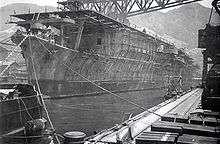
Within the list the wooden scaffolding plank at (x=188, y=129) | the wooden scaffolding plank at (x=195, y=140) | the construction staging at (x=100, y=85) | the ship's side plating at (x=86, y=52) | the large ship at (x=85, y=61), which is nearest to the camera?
the wooden scaffolding plank at (x=195, y=140)

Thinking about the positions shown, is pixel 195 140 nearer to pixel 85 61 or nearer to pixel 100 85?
pixel 85 61

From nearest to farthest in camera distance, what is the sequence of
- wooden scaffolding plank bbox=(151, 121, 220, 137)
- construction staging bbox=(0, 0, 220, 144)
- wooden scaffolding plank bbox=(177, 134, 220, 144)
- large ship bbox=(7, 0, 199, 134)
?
wooden scaffolding plank bbox=(177, 134, 220, 144) → wooden scaffolding plank bbox=(151, 121, 220, 137) → construction staging bbox=(0, 0, 220, 144) → large ship bbox=(7, 0, 199, 134)

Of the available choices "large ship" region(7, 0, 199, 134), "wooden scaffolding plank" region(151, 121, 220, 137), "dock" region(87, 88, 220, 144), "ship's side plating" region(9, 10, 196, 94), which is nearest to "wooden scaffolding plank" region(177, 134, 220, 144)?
"dock" region(87, 88, 220, 144)

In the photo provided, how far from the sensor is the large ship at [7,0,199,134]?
19.6 meters

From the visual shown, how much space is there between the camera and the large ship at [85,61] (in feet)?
64.3

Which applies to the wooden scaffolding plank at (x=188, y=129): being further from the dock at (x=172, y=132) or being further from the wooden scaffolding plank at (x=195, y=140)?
the wooden scaffolding plank at (x=195, y=140)

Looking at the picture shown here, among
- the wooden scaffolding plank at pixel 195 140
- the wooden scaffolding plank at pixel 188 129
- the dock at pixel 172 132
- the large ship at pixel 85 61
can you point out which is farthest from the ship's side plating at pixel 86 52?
the wooden scaffolding plank at pixel 195 140

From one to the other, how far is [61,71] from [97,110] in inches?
301

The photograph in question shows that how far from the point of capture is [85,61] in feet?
89.1

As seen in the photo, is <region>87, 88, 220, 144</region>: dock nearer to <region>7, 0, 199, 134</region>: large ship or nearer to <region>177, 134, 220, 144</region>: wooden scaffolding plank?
<region>177, 134, 220, 144</region>: wooden scaffolding plank

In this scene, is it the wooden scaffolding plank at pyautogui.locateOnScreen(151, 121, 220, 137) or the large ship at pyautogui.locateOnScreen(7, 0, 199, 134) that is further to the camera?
the large ship at pyautogui.locateOnScreen(7, 0, 199, 134)

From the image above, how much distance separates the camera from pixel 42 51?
23.8 meters

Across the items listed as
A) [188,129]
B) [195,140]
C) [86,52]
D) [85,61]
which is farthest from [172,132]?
[86,52]

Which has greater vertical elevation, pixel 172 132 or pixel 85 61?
pixel 85 61
